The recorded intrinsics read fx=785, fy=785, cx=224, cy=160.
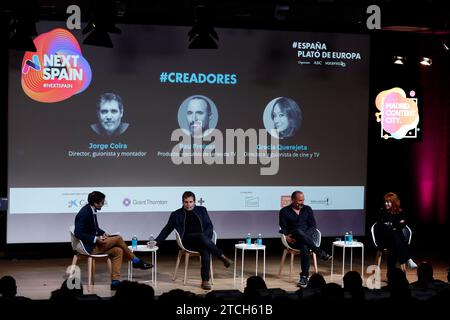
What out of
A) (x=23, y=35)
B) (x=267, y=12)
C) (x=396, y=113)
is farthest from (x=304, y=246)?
(x=23, y=35)

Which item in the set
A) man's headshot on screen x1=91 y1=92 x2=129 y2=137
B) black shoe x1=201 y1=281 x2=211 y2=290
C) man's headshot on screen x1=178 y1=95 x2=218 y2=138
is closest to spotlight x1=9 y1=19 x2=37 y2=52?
man's headshot on screen x1=91 y1=92 x2=129 y2=137

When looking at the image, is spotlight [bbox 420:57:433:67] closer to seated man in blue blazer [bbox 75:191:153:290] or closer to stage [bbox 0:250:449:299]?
stage [bbox 0:250:449:299]

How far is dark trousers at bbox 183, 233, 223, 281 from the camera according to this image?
7.91 metres

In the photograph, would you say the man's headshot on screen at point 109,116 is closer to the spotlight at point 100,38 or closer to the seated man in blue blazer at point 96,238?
the spotlight at point 100,38

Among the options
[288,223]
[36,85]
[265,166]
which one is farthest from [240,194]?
[36,85]

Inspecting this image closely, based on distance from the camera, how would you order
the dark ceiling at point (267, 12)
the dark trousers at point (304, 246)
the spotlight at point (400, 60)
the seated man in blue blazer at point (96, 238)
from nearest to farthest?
the seated man in blue blazer at point (96, 238)
the dark trousers at point (304, 246)
the dark ceiling at point (267, 12)
the spotlight at point (400, 60)

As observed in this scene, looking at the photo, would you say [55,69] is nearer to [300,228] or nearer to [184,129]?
[184,129]

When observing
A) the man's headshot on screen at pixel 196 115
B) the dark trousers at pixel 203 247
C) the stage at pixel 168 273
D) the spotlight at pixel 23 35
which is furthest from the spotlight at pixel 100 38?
the stage at pixel 168 273

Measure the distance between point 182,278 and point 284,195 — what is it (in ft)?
6.77

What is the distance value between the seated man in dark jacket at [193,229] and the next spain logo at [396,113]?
3264mm

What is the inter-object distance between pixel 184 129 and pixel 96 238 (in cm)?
231

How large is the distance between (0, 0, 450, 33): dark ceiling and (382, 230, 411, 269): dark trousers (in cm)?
243

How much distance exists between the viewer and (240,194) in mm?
9750

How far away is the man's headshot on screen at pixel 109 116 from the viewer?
927cm
